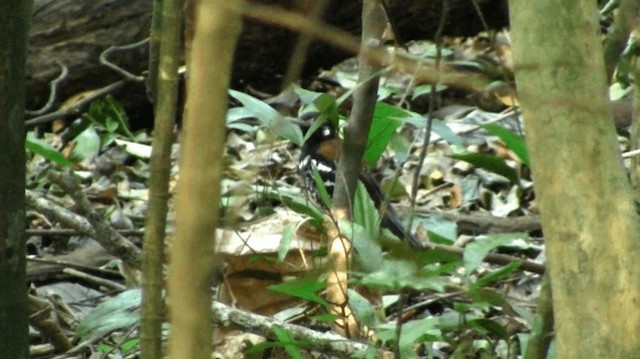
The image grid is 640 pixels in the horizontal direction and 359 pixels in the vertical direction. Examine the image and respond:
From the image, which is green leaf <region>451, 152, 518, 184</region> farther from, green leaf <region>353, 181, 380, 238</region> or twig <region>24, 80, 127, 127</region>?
twig <region>24, 80, 127, 127</region>

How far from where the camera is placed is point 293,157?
18.3 ft

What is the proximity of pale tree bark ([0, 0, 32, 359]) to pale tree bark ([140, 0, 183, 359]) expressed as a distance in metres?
0.56

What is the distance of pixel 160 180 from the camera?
61.2 inches

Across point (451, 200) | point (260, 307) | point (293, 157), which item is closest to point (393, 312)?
point (260, 307)

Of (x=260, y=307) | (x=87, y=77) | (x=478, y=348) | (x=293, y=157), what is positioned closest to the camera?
(x=478, y=348)

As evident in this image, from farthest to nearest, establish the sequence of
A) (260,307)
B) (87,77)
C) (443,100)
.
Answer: (443,100), (87,77), (260,307)

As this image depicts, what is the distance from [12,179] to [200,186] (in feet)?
4.26

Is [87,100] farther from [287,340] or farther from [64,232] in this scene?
[287,340]

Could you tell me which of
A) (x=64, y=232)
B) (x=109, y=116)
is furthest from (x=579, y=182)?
(x=109, y=116)

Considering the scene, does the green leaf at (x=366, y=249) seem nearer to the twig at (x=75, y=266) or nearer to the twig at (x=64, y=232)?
the twig at (x=64, y=232)

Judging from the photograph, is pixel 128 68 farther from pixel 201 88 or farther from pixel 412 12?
pixel 201 88

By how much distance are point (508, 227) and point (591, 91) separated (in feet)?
8.10

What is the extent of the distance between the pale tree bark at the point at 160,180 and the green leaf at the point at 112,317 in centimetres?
117

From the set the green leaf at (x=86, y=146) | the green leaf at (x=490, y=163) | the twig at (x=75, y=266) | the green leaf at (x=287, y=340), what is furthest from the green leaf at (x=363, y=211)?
the green leaf at (x=86, y=146)
